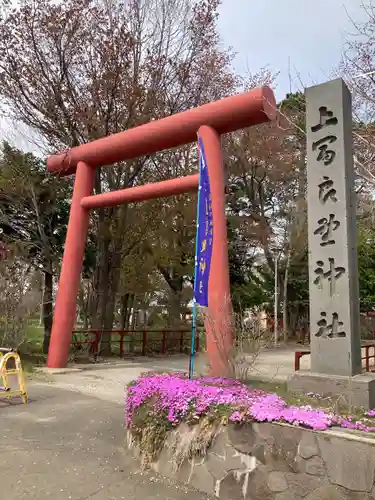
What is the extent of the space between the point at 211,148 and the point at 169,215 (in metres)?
7.34

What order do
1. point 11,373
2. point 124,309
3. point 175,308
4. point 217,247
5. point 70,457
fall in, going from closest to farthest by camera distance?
1. point 70,457
2. point 11,373
3. point 217,247
4. point 175,308
5. point 124,309

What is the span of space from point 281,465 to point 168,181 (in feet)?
22.4

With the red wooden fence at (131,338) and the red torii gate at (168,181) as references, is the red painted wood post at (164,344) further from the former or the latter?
the red torii gate at (168,181)

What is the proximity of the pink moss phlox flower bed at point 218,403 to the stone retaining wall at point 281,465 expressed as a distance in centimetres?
9

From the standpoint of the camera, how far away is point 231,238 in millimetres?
20922

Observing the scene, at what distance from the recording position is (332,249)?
5414mm

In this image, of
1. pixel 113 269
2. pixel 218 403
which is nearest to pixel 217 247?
pixel 218 403

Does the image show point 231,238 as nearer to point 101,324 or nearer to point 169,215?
point 169,215

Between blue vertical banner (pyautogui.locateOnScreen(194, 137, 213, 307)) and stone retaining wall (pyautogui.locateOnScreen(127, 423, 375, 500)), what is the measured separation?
191 cm

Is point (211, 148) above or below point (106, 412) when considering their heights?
above

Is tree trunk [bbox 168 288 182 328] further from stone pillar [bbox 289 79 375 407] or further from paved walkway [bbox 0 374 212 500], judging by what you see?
stone pillar [bbox 289 79 375 407]

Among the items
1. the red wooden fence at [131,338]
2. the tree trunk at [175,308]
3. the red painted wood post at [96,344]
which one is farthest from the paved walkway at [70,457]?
the tree trunk at [175,308]

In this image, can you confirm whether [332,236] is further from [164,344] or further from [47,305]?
[47,305]

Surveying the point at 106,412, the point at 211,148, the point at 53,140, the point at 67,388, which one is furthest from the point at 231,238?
the point at 106,412
